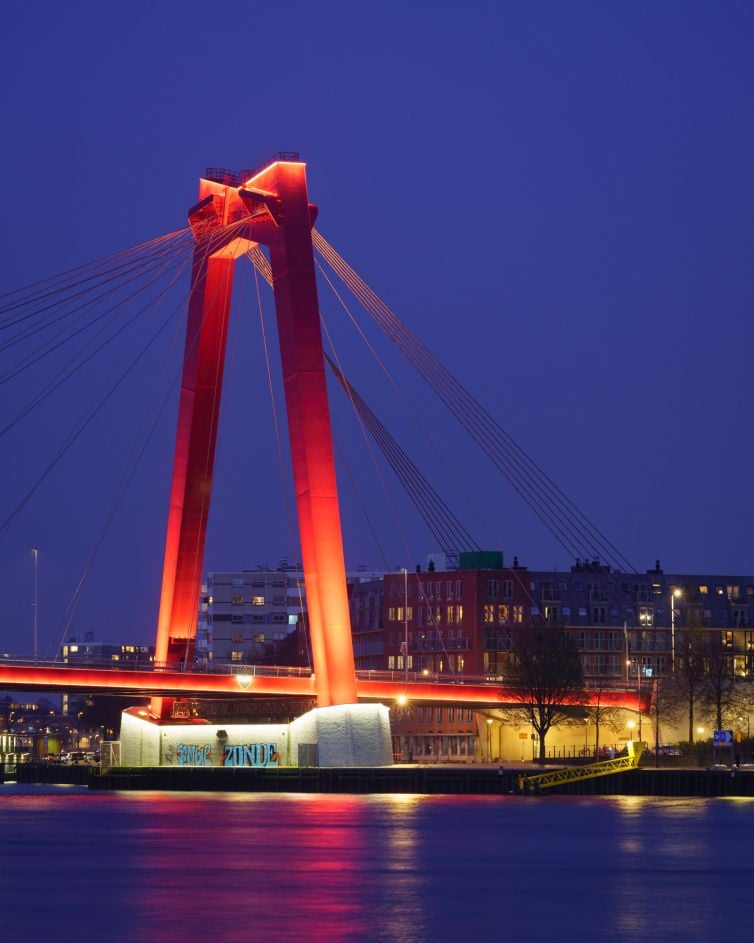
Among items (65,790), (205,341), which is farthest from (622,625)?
(205,341)

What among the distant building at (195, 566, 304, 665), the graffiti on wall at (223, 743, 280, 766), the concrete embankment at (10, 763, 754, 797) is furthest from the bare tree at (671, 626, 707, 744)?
the distant building at (195, 566, 304, 665)

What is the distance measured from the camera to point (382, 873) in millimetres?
44438

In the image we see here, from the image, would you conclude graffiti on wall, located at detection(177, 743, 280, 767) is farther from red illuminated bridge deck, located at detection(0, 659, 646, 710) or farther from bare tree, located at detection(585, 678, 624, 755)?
bare tree, located at detection(585, 678, 624, 755)

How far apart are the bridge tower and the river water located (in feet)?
27.7

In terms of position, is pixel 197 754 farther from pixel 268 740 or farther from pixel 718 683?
pixel 718 683

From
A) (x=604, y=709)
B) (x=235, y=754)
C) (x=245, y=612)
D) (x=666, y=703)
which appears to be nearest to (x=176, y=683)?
(x=235, y=754)

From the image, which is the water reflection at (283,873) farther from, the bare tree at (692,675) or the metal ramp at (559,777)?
the bare tree at (692,675)

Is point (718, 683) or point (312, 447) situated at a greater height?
point (312, 447)

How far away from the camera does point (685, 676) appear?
→ 10975cm

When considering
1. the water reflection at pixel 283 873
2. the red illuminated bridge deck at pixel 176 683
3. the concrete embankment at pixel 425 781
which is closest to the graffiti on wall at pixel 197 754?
the concrete embankment at pixel 425 781

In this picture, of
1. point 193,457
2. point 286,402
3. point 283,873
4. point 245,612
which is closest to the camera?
point 283,873

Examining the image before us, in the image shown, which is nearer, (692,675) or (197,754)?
(197,754)

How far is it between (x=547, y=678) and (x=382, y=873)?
6185 cm

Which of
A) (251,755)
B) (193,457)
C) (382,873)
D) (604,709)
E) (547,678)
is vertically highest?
(193,457)
